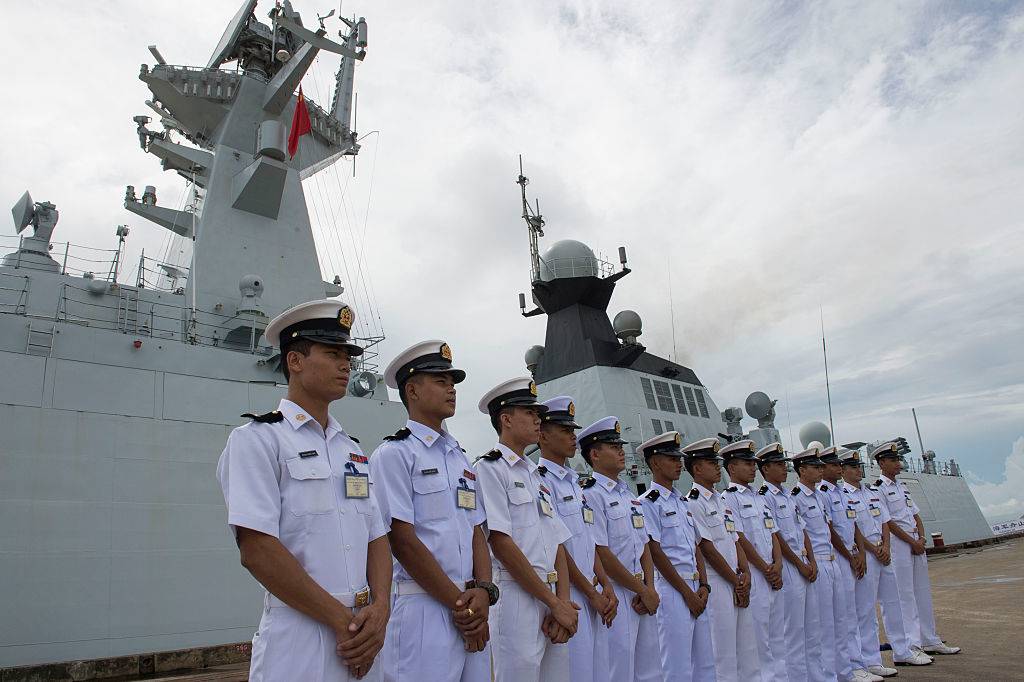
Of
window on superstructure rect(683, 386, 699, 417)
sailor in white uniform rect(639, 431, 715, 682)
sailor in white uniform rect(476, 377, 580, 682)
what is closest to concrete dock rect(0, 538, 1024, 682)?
sailor in white uniform rect(639, 431, 715, 682)

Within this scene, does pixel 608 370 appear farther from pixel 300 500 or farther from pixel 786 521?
pixel 300 500

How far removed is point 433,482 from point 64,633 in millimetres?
5531

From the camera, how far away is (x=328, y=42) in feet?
38.1

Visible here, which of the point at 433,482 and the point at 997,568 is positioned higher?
the point at 433,482

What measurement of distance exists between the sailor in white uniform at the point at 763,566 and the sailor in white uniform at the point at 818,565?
440mm

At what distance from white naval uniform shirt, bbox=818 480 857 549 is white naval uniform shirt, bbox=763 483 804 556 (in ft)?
2.39

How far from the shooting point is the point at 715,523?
4.67 meters

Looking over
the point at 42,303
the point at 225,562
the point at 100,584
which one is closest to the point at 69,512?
the point at 100,584

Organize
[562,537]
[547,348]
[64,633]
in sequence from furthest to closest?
[547,348] → [64,633] → [562,537]

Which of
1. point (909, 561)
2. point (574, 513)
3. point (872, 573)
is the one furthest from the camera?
point (909, 561)

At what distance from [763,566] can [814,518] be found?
4.08 ft

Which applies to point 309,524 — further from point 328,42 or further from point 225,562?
point 328,42

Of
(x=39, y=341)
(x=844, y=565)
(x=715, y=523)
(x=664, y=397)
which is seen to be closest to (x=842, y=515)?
(x=844, y=565)

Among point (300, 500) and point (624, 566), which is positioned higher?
point (300, 500)
